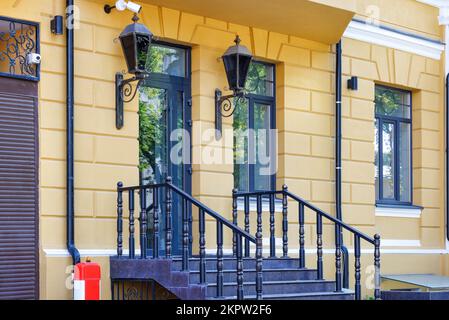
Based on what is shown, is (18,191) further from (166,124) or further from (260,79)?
(260,79)

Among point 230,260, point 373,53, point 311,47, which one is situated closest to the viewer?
point 230,260

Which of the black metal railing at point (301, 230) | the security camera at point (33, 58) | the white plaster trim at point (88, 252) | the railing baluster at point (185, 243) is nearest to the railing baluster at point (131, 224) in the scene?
the white plaster trim at point (88, 252)

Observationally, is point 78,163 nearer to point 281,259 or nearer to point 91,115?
point 91,115

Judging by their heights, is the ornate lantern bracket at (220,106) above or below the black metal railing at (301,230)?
above

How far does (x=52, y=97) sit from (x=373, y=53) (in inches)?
215

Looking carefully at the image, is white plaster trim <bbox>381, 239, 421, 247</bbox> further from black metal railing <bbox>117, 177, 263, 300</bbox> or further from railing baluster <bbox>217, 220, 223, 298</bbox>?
railing baluster <bbox>217, 220, 223, 298</bbox>

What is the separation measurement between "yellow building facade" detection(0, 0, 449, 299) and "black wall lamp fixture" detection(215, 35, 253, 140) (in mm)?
127

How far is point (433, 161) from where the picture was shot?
13945 mm

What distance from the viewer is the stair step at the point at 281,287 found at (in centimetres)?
924

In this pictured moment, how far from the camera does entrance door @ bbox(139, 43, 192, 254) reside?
10.5 m

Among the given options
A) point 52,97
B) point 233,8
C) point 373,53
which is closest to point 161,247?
point 52,97

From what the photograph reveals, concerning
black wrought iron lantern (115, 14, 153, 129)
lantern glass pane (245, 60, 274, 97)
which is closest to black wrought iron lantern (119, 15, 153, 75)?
black wrought iron lantern (115, 14, 153, 129)

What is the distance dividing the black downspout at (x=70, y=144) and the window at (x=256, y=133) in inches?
99.5

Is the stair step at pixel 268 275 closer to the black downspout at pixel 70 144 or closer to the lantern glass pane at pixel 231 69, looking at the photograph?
the black downspout at pixel 70 144
